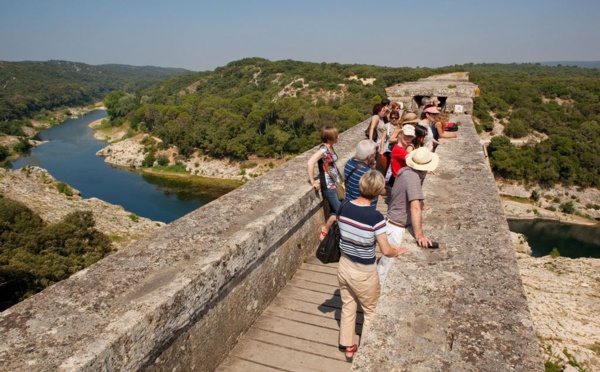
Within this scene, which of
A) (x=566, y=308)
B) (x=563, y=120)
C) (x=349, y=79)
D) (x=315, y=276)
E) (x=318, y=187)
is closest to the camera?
(x=315, y=276)

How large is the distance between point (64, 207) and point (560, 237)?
4385 centimetres

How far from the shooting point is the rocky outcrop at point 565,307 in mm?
10336

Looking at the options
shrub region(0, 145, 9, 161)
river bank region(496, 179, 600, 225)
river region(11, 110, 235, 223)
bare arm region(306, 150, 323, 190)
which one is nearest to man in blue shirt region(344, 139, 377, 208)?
bare arm region(306, 150, 323, 190)

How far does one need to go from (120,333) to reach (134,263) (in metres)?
0.82

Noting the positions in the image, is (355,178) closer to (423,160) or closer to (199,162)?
(423,160)

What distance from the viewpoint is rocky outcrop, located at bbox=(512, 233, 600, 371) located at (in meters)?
10.3

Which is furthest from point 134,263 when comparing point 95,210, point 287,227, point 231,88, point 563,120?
point 231,88

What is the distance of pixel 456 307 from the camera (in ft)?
8.09

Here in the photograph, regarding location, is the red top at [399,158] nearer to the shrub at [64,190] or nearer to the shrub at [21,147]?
the shrub at [64,190]

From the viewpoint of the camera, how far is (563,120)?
48.7 metres

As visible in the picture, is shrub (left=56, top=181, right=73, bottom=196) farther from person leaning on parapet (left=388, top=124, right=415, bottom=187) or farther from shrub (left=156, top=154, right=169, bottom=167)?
person leaning on parapet (left=388, top=124, right=415, bottom=187)

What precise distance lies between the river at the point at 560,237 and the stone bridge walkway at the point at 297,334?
32.3 meters

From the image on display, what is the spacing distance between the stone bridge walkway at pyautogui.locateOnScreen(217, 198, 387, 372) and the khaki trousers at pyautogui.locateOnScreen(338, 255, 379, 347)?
236 mm

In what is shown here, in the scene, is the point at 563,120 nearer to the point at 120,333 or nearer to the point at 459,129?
the point at 459,129
